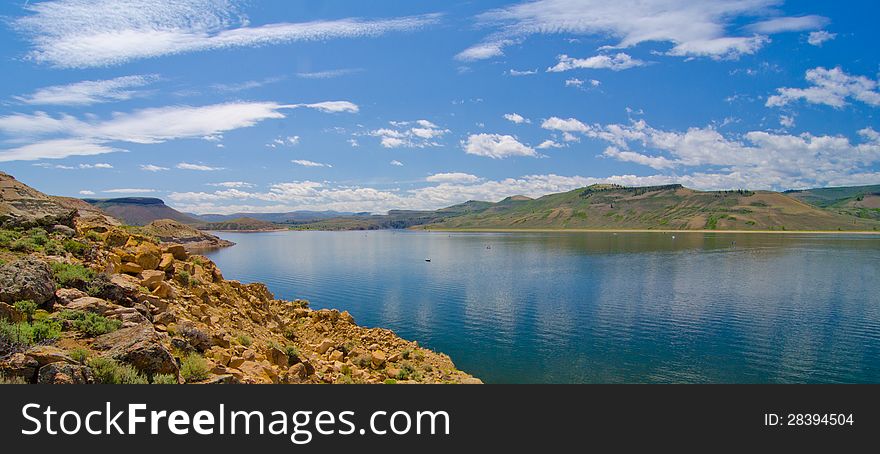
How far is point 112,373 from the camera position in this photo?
Answer: 1017cm

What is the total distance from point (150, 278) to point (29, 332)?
8906 millimetres

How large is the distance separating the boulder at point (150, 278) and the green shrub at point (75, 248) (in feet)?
7.72

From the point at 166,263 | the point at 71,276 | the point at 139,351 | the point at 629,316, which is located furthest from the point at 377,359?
the point at 629,316

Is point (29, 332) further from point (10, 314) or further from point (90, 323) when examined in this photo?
point (90, 323)

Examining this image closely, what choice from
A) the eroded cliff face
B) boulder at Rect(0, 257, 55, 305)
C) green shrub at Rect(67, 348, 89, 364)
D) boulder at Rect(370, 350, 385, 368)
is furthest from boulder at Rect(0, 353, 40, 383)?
boulder at Rect(370, 350, 385, 368)

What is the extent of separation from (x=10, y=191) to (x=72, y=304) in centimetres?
1355

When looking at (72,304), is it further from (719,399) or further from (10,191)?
(719,399)

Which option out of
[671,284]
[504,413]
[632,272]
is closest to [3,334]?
[504,413]

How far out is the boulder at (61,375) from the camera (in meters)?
9.10

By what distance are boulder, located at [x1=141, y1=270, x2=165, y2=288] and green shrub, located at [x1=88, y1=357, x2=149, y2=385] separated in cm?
980

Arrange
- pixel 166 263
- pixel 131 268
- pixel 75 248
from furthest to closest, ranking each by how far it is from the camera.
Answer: pixel 166 263
pixel 131 268
pixel 75 248

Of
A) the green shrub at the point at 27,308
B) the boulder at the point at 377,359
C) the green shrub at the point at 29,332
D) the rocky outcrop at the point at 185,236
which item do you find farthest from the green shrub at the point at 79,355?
the rocky outcrop at the point at 185,236

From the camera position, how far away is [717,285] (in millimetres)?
65062

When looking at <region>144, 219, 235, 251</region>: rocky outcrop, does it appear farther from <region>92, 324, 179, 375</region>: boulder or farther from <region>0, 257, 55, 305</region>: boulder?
<region>92, 324, 179, 375</region>: boulder
